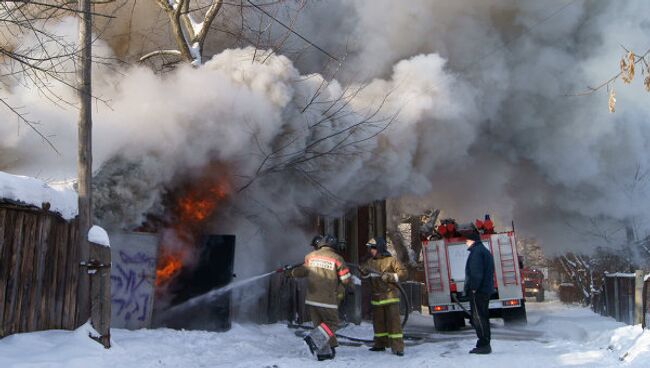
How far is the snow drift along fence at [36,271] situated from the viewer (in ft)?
17.1

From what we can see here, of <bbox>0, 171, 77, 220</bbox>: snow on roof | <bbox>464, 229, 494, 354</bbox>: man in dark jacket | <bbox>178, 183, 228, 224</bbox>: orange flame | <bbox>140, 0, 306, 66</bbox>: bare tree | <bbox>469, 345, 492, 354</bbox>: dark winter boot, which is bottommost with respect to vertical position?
<bbox>469, 345, 492, 354</bbox>: dark winter boot

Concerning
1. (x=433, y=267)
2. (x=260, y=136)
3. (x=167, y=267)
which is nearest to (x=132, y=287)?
(x=167, y=267)

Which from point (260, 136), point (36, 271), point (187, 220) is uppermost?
point (260, 136)

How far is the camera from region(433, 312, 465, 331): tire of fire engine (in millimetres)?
10812

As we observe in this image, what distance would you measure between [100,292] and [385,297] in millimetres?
3475

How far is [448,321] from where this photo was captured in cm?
1085

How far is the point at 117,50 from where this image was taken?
11.1 metres

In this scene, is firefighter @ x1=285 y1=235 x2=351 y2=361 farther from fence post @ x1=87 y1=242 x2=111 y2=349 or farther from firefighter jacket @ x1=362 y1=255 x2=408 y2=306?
fence post @ x1=87 y1=242 x2=111 y2=349

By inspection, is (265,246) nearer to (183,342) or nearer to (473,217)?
(183,342)

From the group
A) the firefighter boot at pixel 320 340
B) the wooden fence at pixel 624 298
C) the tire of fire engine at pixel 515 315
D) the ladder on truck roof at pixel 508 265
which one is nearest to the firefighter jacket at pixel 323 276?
the firefighter boot at pixel 320 340

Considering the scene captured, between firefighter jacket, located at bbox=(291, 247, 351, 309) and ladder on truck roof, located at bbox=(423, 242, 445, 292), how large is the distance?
475cm

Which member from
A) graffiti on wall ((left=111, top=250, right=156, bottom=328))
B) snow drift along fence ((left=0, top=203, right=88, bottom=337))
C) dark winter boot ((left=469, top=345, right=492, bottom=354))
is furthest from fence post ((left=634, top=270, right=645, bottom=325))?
snow drift along fence ((left=0, top=203, right=88, bottom=337))

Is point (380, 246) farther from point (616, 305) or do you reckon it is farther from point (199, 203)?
point (616, 305)

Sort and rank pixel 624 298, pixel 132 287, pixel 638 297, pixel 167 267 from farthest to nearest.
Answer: pixel 624 298
pixel 638 297
pixel 167 267
pixel 132 287
